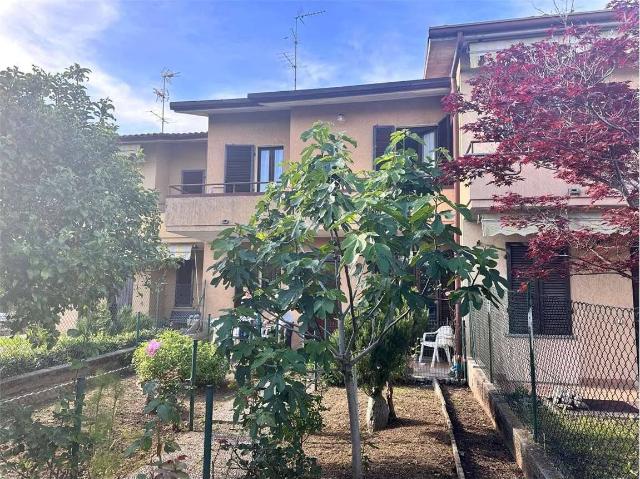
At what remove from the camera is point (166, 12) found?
18.6ft

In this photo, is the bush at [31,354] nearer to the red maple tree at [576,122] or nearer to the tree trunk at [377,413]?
the tree trunk at [377,413]

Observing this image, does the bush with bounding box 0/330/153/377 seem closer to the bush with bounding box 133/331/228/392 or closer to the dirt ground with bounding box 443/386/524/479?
the bush with bounding box 133/331/228/392

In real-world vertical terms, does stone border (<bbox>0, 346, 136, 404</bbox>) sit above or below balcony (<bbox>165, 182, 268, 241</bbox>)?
below

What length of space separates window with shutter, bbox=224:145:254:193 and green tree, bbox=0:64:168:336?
11672mm

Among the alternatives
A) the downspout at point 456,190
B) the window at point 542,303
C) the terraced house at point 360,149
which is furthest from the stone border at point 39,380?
the window at point 542,303

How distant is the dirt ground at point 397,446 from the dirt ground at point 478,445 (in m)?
0.25

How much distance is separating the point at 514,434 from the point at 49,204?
6095 mm

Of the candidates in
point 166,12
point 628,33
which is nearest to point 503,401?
point 628,33

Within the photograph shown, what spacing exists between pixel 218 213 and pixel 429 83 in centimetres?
815

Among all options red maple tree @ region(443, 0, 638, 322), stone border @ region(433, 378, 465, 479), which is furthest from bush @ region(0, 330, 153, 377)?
red maple tree @ region(443, 0, 638, 322)

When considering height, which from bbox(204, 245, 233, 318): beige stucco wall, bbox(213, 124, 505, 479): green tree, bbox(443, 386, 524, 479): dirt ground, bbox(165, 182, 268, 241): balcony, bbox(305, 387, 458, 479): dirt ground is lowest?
bbox(443, 386, 524, 479): dirt ground

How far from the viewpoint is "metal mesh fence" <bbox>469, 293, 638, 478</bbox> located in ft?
17.0

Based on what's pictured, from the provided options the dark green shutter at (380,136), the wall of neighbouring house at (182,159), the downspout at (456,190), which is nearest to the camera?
the downspout at (456,190)

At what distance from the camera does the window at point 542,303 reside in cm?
1071
